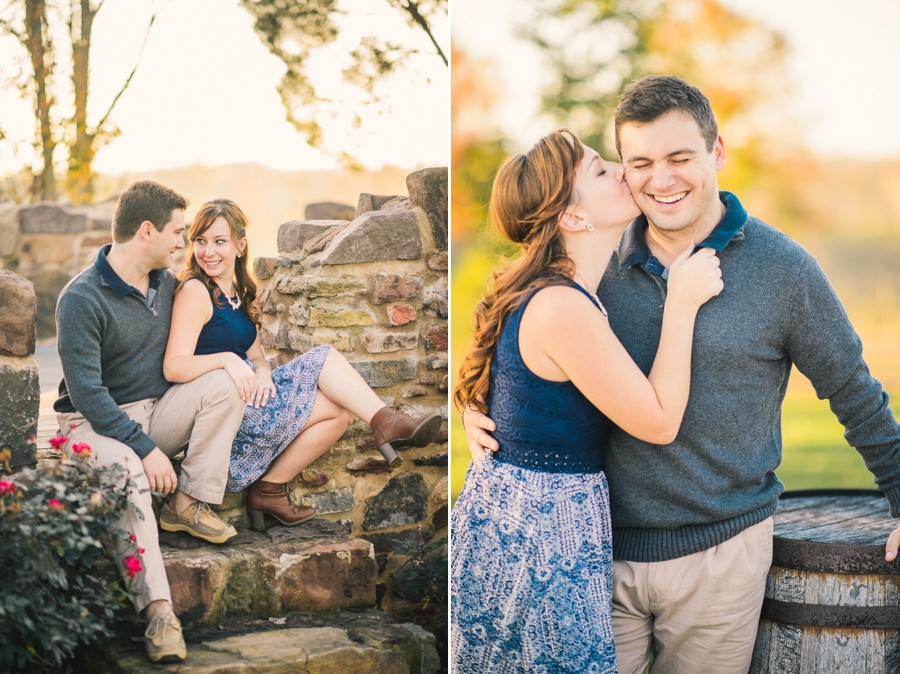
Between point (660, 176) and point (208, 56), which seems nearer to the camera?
point (660, 176)

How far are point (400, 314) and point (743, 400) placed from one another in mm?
1484

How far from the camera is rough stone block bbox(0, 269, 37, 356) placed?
268 cm

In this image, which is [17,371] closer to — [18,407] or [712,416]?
[18,407]

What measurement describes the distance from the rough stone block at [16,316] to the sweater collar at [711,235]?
1848 millimetres

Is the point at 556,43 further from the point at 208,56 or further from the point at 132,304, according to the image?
the point at 132,304

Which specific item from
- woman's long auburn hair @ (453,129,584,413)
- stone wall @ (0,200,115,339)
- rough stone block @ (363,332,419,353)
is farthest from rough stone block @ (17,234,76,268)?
woman's long auburn hair @ (453,129,584,413)

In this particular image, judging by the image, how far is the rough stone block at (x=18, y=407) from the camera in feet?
8.58

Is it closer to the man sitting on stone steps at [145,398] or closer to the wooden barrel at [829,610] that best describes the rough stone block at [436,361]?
the man sitting on stone steps at [145,398]

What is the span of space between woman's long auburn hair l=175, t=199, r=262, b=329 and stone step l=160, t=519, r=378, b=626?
78 cm

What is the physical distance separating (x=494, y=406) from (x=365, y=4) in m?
1.87

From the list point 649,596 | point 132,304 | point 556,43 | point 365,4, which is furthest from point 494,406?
point 556,43

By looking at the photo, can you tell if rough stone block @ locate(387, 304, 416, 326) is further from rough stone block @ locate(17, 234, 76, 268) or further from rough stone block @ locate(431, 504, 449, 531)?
rough stone block @ locate(17, 234, 76, 268)

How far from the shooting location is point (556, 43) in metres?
8.42

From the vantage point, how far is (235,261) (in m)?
3.04
